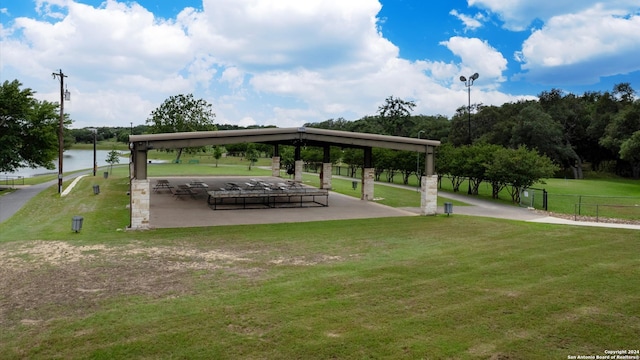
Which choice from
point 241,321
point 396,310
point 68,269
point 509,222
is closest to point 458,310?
point 396,310

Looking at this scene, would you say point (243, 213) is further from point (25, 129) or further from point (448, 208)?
point (25, 129)

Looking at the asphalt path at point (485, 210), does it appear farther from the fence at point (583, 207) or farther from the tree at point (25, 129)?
the tree at point (25, 129)

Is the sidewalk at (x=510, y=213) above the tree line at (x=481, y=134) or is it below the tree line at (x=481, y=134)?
below

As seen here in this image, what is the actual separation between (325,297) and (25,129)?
35395mm

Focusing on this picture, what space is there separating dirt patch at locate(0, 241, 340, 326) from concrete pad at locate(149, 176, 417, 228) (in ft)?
14.5

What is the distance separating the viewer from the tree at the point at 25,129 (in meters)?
32.7

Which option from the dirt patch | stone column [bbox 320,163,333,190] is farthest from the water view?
the dirt patch

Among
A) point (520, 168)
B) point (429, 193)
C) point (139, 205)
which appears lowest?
point (139, 205)

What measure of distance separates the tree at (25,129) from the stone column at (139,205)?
77.2 feet

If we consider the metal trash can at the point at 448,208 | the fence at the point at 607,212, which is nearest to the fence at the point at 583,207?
the fence at the point at 607,212

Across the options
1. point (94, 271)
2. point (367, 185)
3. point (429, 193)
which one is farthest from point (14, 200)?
point (429, 193)

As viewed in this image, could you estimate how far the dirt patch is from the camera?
7.68 meters

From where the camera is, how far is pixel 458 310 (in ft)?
24.5

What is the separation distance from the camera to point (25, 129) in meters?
34.4
